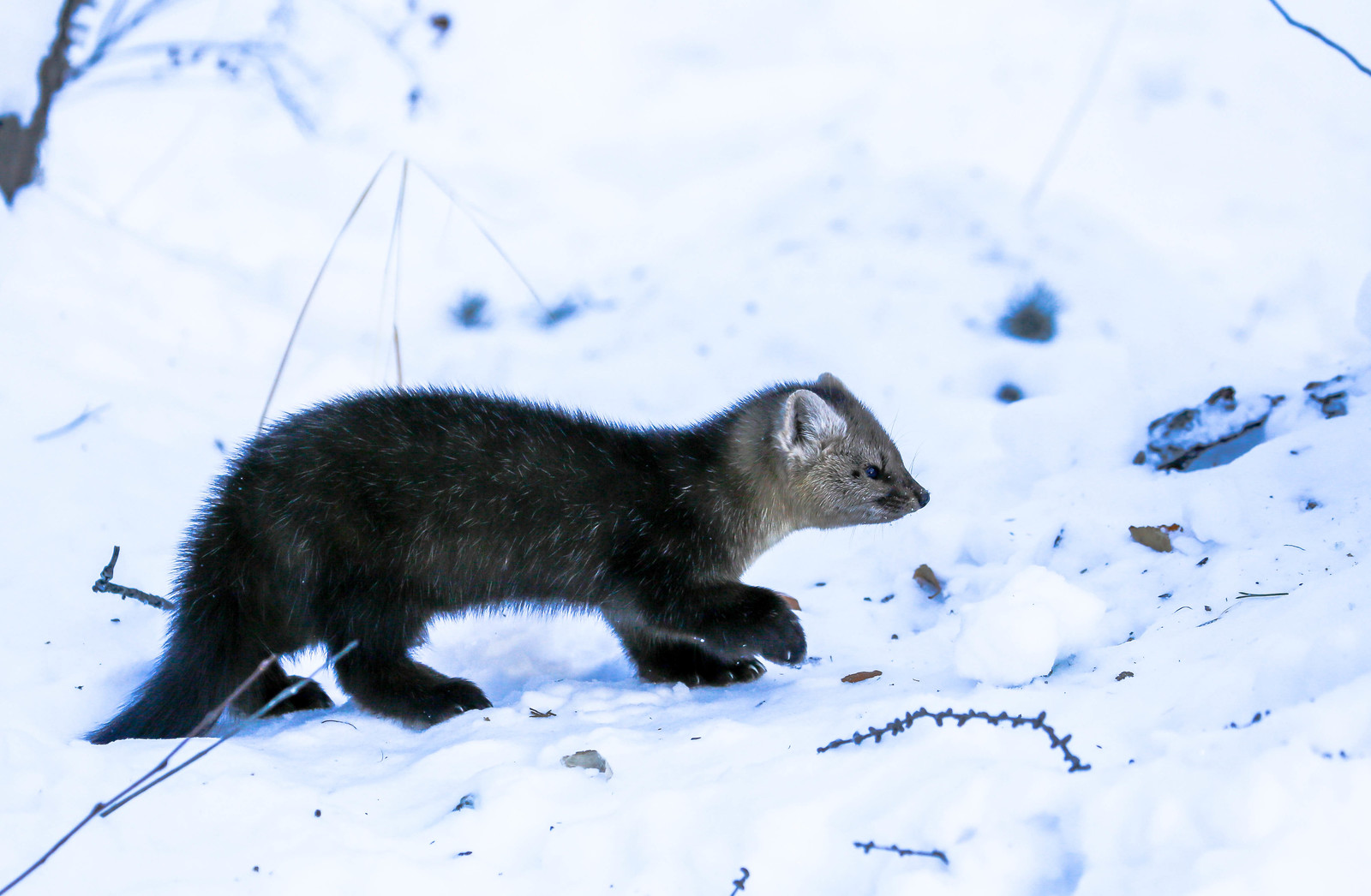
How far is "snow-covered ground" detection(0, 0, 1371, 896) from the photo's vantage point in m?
2.06

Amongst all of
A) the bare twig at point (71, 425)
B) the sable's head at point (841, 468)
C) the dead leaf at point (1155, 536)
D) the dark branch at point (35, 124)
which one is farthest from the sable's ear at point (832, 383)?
the dark branch at point (35, 124)

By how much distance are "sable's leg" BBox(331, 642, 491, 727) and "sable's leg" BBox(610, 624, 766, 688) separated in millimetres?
584

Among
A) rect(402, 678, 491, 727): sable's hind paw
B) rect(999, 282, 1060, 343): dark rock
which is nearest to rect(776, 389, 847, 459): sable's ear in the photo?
rect(402, 678, 491, 727): sable's hind paw

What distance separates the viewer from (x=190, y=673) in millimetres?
2881

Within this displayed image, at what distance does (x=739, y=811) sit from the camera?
2.17 m

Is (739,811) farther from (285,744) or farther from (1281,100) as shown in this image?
(1281,100)

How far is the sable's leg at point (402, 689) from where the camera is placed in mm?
3109

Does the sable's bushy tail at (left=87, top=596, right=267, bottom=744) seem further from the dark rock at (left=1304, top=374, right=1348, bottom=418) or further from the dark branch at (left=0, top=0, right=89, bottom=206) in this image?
the dark rock at (left=1304, top=374, right=1348, bottom=418)

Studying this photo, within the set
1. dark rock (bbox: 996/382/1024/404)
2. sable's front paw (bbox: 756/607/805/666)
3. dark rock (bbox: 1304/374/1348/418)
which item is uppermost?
dark rock (bbox: 1304/374/1348/418)

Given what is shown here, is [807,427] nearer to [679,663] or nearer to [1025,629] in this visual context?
[679,663]

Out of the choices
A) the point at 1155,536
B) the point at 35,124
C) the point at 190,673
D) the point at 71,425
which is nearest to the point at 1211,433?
the point at 1155,536

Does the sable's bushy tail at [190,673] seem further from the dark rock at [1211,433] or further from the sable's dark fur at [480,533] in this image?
the dark rock at [1211,433]

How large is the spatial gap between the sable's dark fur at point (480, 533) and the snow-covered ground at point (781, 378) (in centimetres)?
23

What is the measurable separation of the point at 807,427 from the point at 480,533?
1242 mm
